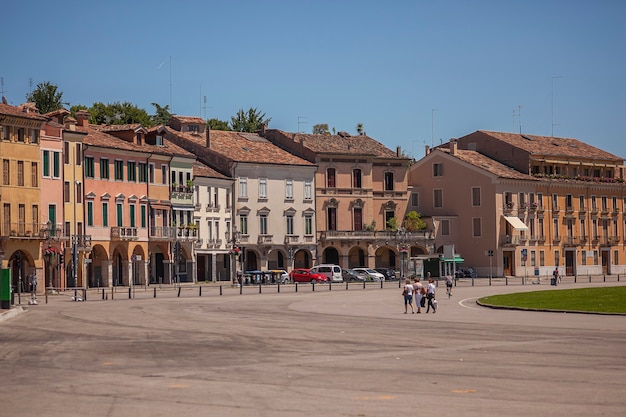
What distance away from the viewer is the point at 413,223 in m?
127

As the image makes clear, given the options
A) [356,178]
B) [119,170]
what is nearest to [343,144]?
[356,178]

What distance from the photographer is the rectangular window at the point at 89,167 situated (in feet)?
319

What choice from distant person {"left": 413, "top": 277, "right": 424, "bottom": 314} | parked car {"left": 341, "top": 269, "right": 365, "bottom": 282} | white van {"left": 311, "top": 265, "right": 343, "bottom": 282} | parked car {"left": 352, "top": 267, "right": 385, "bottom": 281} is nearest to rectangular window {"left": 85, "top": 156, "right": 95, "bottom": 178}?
white van {"left": 311, "top": 265, "right": 343, "bottom": 282}

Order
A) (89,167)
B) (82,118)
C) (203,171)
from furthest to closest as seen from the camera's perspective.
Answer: (203,171) < (82,118) < (89,167)

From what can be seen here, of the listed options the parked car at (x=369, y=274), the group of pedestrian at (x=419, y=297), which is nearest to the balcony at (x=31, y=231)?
the parked car at (x=369, y=274)

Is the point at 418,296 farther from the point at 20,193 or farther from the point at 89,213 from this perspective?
the point at 89,213

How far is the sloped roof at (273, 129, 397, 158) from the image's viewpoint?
124312 millimetres

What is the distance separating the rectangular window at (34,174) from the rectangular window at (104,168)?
371 inches

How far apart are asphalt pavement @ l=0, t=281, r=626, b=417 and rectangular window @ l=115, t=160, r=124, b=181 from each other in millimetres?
46575

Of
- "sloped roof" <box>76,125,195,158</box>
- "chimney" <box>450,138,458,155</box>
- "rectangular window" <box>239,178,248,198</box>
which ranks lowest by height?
"rectangular window" <box>239,178,248,198</box>

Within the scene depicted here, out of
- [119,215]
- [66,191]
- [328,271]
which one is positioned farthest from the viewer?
[328,271]

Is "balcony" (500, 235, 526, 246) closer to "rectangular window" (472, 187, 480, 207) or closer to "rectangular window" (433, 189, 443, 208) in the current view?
"rectangular window" (472, 187, 480, 207)

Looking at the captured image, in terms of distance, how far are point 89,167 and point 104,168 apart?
83.4 inches

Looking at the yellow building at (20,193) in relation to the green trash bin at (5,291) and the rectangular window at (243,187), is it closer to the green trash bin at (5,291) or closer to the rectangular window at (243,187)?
the green trash bin at (5,291)
